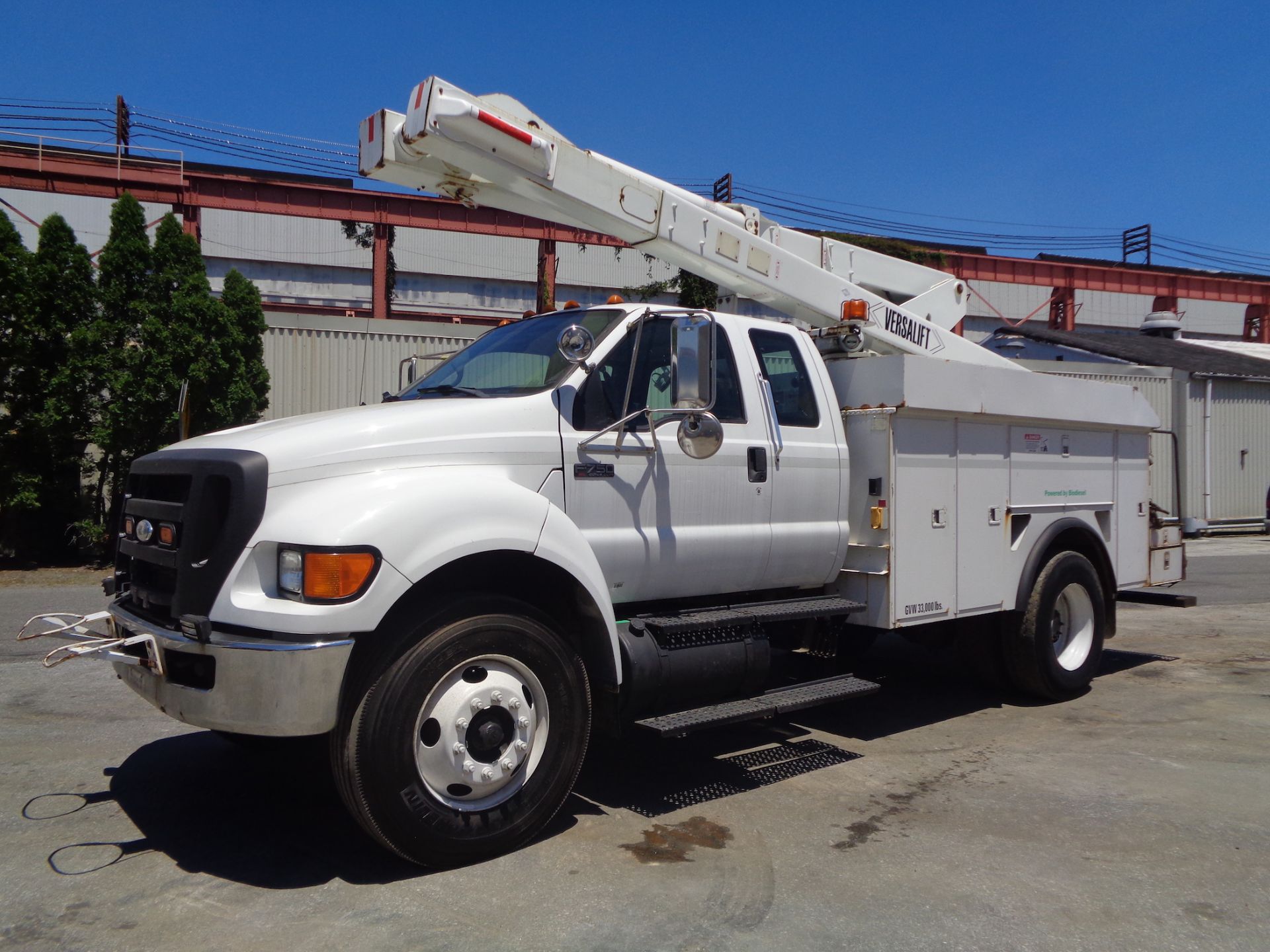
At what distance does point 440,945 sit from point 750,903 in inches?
45.5

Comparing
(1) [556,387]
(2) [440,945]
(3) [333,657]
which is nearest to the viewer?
(2) [440,945]

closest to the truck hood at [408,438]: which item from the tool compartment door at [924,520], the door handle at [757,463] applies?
the door handle at [757,463]

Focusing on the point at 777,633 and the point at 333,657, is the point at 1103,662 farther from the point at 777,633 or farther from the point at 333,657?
the point at 333,657

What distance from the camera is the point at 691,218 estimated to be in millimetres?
5980

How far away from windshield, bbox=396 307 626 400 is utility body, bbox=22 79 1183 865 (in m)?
0.02

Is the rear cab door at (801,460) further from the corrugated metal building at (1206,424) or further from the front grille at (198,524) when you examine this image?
the corrugated metal building at (1206,424)

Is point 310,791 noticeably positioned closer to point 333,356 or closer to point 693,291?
point 333,356

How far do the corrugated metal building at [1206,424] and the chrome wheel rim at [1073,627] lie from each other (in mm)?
15191

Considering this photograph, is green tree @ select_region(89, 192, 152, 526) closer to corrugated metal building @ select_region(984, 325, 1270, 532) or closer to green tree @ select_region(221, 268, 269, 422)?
green tree @ select_region(221, 268, 269, 422)

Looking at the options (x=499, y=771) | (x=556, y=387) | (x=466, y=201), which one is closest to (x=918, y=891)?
(x=499, y=771)

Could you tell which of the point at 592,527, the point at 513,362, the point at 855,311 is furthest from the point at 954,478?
the point at 513,362

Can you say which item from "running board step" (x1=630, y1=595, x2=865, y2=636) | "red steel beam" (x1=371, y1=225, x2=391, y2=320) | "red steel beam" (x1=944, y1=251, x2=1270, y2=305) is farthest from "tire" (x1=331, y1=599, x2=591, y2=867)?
"red steel beam" (x1=944, y1=251, x2=1270, y2=305)

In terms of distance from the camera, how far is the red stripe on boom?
16.7ft

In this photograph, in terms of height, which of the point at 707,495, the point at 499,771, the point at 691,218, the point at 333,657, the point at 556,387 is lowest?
the point at 499,771
